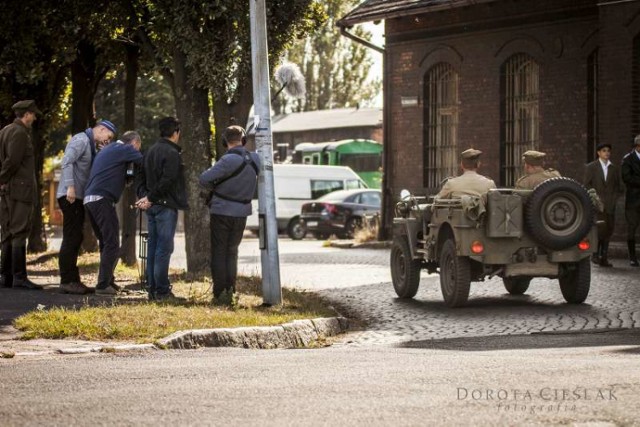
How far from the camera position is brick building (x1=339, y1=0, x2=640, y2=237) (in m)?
23.4

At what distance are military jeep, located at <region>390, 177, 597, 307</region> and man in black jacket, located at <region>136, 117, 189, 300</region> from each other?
2.93 metres

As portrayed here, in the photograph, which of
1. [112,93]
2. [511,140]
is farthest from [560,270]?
[112,93]

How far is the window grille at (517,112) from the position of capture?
88.9 feet

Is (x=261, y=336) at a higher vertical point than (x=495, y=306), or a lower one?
higher

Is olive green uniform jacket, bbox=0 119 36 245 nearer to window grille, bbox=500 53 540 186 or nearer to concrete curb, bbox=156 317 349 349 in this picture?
concrete curb, bbox=156 317 349 349

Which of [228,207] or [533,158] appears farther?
[533,158]

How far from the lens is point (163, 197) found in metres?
14.3

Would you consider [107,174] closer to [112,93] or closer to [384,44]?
[384,44]

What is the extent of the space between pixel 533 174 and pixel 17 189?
5783 mm

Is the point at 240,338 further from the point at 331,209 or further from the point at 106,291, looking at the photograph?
the point at 331,209

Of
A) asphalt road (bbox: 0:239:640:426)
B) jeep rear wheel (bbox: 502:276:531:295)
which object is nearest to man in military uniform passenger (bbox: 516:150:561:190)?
jeep rear wheel (bbox: 502:276:531:295)

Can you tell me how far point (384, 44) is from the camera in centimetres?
3067

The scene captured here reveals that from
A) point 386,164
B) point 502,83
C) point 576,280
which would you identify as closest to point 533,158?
point 576,280

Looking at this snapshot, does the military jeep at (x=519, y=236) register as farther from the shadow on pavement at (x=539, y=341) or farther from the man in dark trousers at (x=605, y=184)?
the man in dark trousers at (x=605, y=184)
